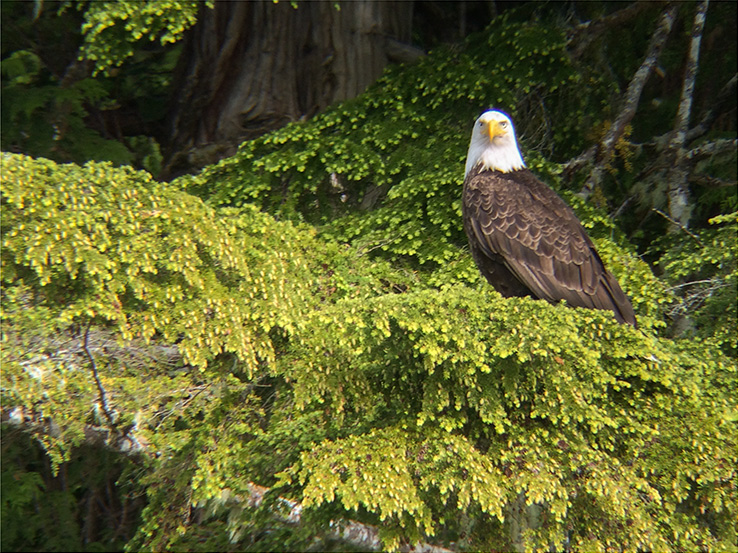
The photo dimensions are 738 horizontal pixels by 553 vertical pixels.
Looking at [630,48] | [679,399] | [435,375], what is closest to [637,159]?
[630,48]

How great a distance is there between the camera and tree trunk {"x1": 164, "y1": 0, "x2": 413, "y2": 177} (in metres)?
6.03

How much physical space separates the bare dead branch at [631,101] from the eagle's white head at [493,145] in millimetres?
945

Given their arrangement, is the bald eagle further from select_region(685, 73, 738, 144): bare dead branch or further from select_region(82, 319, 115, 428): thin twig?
select_region(82, 319, 115, 428): thin twig

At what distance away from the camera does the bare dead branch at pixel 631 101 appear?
5484 mm

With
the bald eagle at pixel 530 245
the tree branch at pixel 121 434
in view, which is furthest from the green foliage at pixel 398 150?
the tree branch at pixel 121 434

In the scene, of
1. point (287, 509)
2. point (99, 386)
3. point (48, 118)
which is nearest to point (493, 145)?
point (287, 509)

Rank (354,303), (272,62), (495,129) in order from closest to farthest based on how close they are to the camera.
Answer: (354,303) → (495,129) → (272,62)

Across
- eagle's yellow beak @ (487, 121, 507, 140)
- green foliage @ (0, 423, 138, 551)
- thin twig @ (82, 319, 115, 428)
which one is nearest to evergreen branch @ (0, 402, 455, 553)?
thin twig @ (82, 319, 115, 428)

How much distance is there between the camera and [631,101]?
18.1 feet

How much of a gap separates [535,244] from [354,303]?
1.59 m

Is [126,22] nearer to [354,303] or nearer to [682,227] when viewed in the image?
[354,303]

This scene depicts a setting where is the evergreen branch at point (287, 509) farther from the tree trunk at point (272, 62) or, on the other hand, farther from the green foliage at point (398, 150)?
the tree trunk at point (272, 62)

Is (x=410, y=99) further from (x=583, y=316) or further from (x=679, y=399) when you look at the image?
(x=679, y=399)

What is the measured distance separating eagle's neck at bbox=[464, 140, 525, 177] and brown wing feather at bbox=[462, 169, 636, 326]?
199 mm
